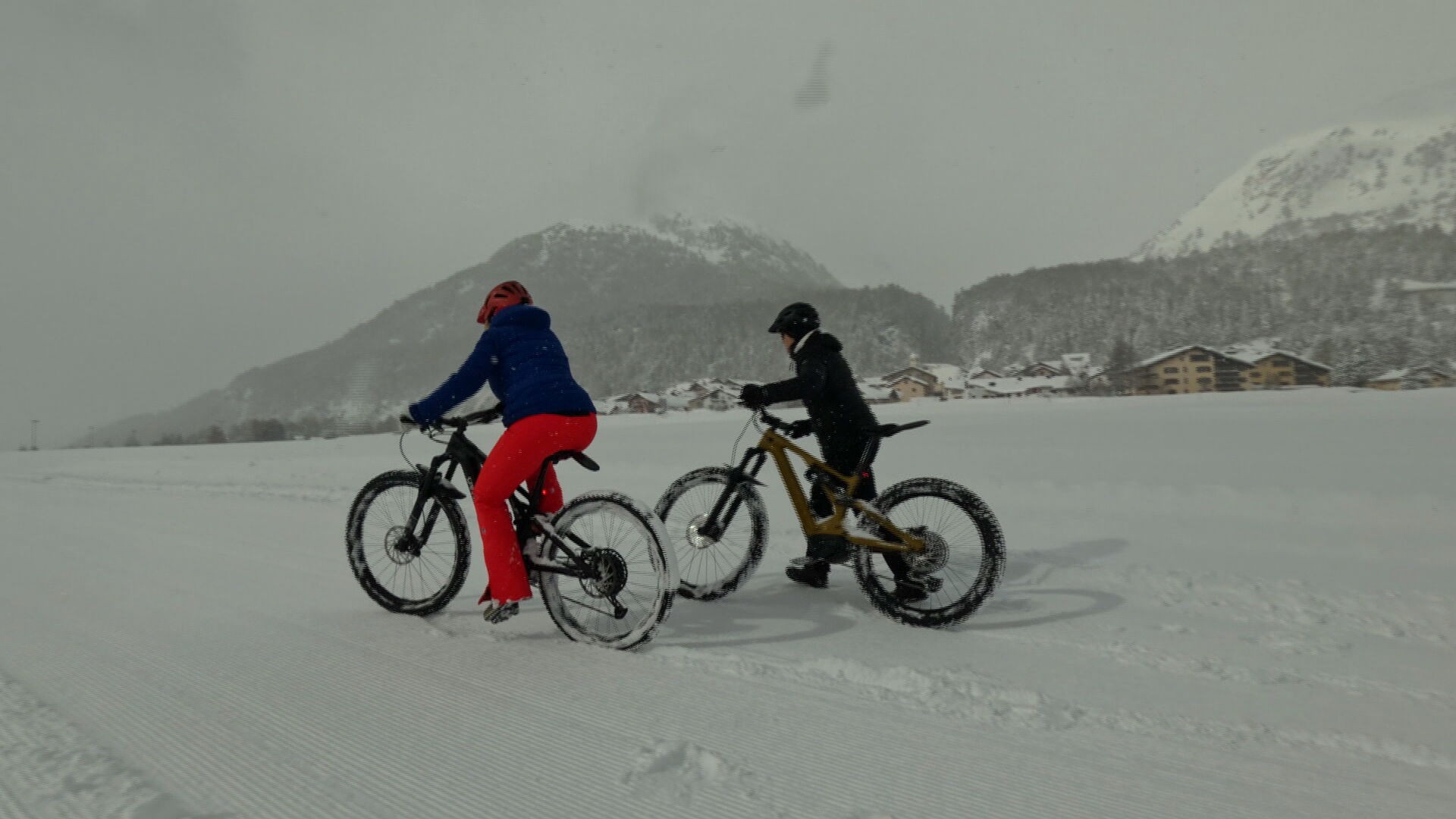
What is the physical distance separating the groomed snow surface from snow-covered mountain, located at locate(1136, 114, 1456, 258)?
277 feet

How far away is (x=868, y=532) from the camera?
418cm

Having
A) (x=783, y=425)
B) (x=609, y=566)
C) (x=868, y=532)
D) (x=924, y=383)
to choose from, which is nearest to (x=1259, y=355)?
(x=924, y=383)

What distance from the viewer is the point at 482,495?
3783mm

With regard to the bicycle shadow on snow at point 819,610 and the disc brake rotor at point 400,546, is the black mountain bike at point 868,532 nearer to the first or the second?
the bicycle shadow on snow at point 819,610

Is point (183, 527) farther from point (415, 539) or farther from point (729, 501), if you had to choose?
point (729, 501)

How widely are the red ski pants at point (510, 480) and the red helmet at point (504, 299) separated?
2.26ft

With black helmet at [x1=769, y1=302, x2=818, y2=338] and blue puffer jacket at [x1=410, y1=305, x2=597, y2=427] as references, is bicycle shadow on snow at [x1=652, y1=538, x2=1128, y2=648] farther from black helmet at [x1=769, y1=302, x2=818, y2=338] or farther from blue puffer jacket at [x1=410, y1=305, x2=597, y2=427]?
black helmet at [x1=769, y1=302, x2=818, y2=338]

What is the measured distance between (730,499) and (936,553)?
1339 mm

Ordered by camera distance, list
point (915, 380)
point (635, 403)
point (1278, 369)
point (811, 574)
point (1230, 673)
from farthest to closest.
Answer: point (915, 380) → point (635, 403) → point (1278, 369) → point (811, 574) → point (1230, 673)

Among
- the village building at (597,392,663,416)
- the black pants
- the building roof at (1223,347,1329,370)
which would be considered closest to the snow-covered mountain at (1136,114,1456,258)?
the building roof at (1223,347,1329,370)

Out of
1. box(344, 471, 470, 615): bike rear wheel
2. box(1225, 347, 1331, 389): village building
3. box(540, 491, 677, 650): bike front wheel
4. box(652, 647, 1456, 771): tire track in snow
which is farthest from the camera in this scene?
box(1225, 347, 1331, 389): village building

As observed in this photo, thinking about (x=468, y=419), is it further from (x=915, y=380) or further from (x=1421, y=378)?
(x=915, y=380)

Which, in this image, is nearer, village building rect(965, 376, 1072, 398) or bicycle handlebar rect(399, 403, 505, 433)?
bicycle handlebar rect(399, 403, 505, 433)

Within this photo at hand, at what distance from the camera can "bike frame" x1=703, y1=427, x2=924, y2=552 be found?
4105 millimetres
